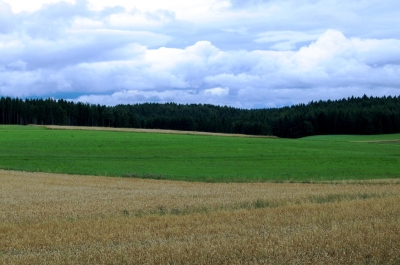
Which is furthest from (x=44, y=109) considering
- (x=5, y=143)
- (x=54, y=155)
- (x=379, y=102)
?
(x=379, y=102)

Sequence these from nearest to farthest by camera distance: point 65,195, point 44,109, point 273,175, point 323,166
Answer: point 65,195 → point 273,175 → point 323,166 → point 44,109

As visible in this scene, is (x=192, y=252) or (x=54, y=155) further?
(x=54, y=155)

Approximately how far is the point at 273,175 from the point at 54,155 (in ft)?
85.6

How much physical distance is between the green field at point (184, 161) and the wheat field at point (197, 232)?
17657 millimetres

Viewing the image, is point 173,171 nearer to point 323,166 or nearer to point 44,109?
point 323,166

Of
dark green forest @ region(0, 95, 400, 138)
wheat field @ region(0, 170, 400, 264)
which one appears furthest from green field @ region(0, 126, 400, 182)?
dark green forest @ region(0, 95, 400, 138)

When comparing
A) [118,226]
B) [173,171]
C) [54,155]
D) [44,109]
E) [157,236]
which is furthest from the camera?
[44,109]

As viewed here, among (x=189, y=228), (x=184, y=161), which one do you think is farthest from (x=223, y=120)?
(x=189, y=228)

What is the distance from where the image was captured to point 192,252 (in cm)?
845

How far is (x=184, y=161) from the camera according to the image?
46.4 m

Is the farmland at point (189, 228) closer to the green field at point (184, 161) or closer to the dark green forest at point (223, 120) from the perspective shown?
the green field at point (184, 161)

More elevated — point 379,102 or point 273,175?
point 379,102

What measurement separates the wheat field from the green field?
57.9 feet

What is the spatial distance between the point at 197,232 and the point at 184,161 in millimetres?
35607
